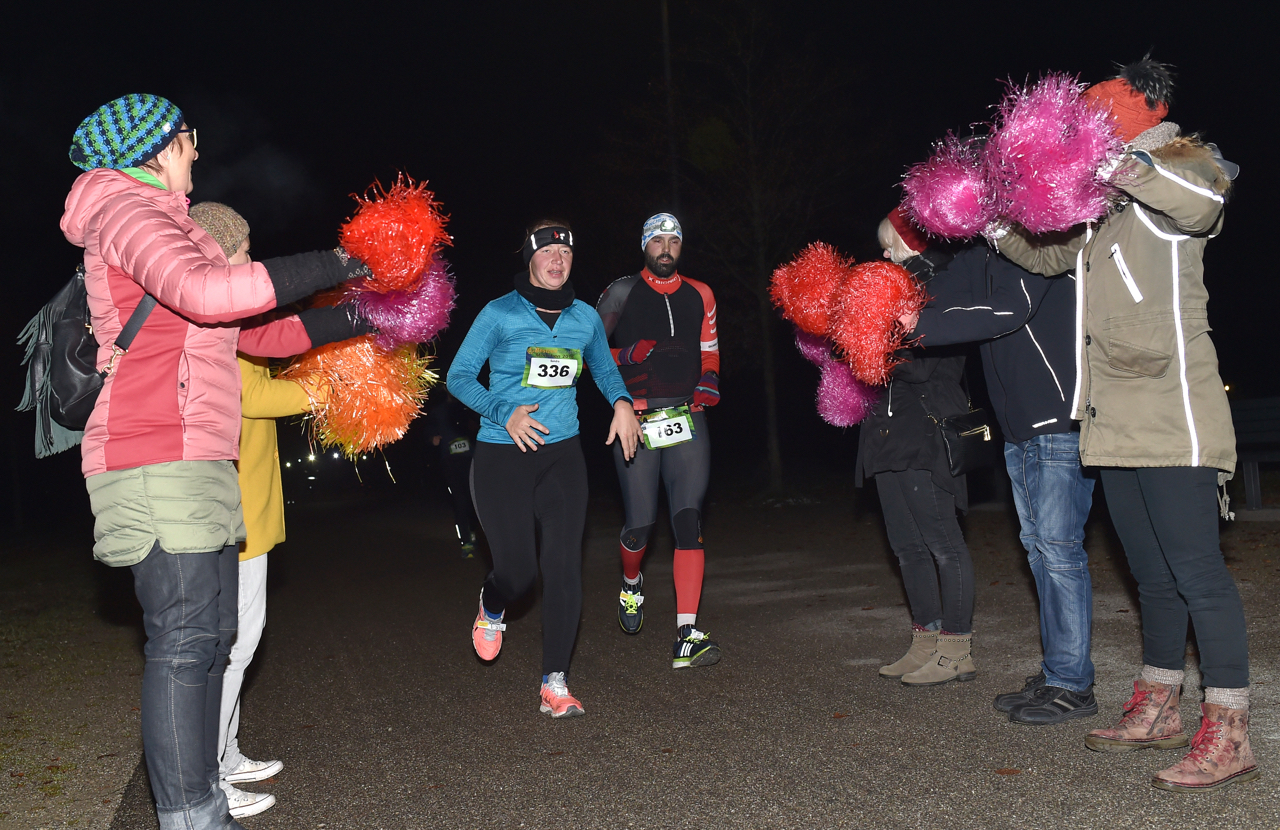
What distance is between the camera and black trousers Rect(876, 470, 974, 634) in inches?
196

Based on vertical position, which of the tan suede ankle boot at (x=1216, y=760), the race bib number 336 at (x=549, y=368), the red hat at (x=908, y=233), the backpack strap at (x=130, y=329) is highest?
the red hat at (x=908, y=233)

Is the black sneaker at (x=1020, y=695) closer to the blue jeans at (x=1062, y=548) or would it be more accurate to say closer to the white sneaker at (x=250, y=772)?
the blue jeans at (x=1062, y=548)

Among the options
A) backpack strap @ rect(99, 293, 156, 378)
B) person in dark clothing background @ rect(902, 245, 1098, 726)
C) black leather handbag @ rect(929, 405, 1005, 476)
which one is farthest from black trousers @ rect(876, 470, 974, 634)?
backpack strap @ rect(99, 293, 156, 378)

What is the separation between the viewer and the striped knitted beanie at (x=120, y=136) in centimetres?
297

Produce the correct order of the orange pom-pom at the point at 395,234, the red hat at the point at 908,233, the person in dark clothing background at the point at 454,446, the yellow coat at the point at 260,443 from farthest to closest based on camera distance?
1. the person in dark clothing background at the point at 454,446
2. the red hat at the point at 908,233
3. the yellow coat at the point at 260,443
4. the orange pom-pom at the point at 395,234

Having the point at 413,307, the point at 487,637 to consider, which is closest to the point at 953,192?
the point at 413,307

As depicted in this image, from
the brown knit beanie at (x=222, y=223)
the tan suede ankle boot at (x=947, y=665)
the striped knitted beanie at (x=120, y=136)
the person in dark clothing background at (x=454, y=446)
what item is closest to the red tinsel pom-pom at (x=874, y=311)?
the tan suede ankle boot at (x=947, y=665)

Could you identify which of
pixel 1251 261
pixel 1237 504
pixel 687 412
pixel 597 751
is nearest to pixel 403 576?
pixel 687 412

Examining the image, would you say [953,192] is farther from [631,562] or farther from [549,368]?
[631,562]

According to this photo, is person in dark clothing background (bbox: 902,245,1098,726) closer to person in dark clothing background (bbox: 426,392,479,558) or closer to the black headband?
the black headband

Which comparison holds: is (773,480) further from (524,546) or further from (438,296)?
(438,296)

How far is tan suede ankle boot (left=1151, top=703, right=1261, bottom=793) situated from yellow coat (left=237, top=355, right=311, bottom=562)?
133 inches

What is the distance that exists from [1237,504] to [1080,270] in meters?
9.17

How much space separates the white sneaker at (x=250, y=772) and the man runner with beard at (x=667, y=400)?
229 centimetres
